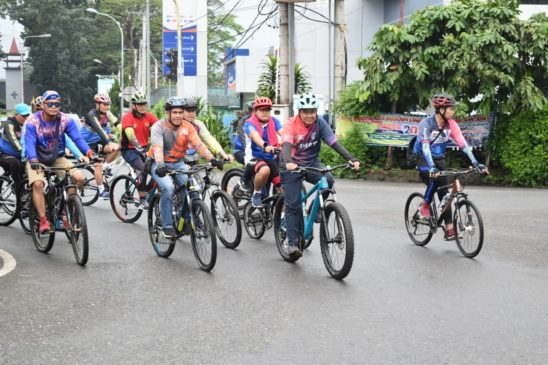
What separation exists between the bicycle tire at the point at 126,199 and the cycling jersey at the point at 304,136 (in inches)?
159

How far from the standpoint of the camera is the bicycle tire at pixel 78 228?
28.1ft

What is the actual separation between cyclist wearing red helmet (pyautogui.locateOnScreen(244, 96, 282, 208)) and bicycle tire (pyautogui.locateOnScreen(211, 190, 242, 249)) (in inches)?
27.7

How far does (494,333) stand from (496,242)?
4.80m

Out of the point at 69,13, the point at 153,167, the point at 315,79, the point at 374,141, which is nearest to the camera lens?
the point at 153,167

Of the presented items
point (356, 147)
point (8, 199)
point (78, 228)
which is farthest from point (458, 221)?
point (356, 147)

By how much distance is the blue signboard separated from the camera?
161 ft

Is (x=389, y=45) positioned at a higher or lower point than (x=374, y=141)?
higher

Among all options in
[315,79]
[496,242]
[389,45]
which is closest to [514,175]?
[389,45]

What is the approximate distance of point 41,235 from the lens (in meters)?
9.70

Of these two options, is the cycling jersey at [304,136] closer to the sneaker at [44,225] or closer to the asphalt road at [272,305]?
the asphalt road at [272,305]

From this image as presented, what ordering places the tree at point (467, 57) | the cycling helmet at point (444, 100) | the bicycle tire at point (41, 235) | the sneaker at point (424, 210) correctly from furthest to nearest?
the tree at point (467, 57), the sneaker at point (424, 210), the cycling helmet at point (444, 100), the bicycle tire at point (41, 235)

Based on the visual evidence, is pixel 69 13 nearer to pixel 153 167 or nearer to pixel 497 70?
pixel 497 70

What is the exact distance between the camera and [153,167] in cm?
969

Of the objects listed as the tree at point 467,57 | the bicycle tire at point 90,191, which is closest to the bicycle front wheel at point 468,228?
the bicycle tire at point 90,191
